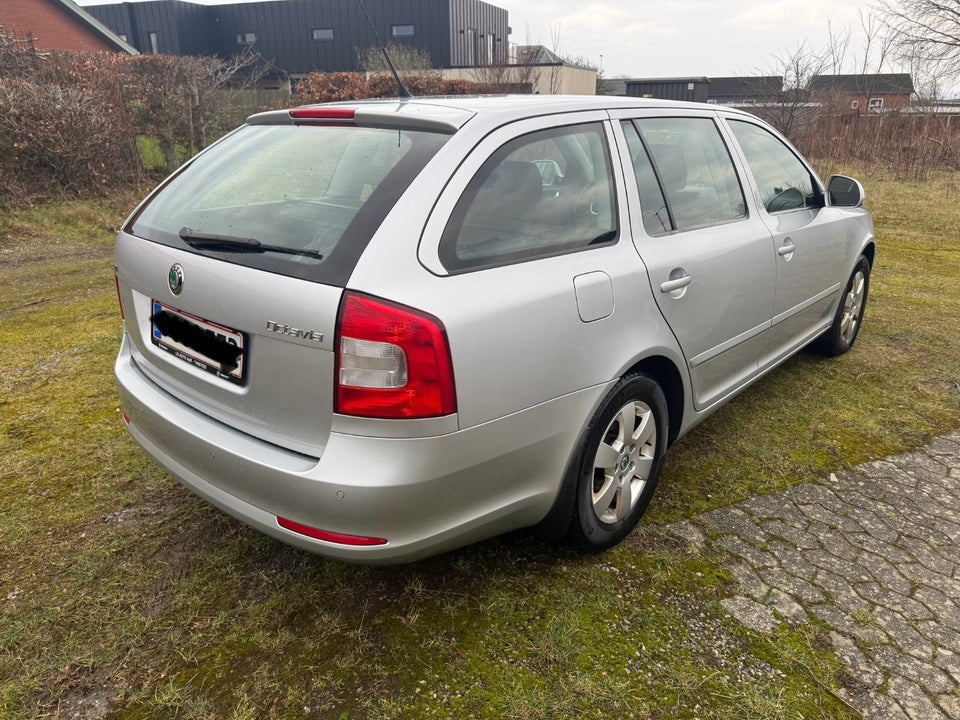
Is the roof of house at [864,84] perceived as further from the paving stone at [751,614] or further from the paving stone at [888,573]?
the paving stone at [751,614]

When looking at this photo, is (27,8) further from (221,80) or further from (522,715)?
(522,715)

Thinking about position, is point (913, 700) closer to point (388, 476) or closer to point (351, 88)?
point (388, 476)

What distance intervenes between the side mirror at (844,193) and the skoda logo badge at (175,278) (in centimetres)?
376

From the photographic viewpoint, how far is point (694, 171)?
306cm

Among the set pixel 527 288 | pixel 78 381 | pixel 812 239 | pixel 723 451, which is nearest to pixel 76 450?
pixel 78 381

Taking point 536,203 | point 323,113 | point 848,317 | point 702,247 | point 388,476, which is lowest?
point 848,317

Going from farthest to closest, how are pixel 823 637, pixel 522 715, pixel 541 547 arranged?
pixel 541 547 < pixel 823 637 < pixel 522 715

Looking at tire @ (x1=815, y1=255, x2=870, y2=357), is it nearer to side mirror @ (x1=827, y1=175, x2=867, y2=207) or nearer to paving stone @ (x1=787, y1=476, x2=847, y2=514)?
side mirror @ (x1=827, y1=175, x2=867, y2=207)

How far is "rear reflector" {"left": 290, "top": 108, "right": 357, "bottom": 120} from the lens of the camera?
7.65ft

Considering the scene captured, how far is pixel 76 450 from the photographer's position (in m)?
3.36

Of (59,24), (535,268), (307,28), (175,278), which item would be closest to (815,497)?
(535,268)

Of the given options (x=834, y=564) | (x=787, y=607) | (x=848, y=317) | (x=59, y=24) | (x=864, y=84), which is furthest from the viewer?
(x=864, y=84)

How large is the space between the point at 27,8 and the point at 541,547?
3130cm

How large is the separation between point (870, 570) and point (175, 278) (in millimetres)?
2719
